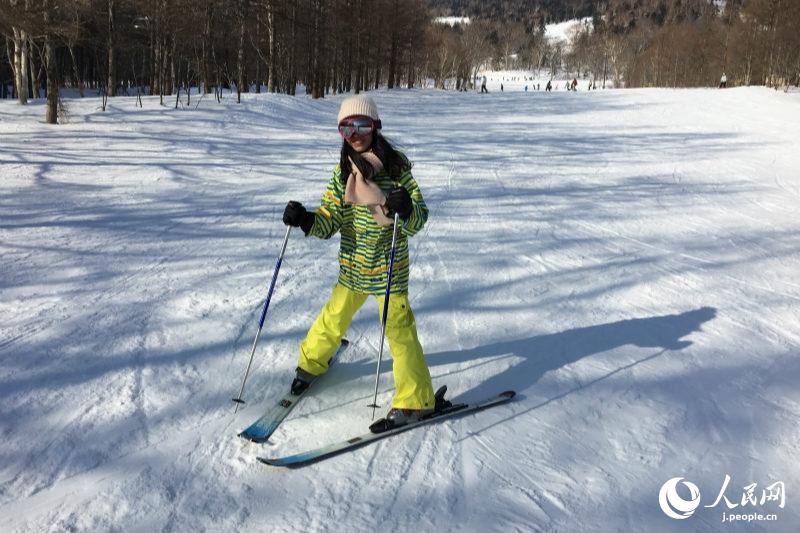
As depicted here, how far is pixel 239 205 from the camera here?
7605 millimetres

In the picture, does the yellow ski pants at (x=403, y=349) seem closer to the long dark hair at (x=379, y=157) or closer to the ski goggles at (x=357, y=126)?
the long dark hair at (x=379, y=157)

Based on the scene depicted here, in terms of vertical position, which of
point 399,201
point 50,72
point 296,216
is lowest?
point 296,216

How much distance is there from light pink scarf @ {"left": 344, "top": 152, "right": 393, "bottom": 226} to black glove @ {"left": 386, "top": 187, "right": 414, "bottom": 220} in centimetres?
14

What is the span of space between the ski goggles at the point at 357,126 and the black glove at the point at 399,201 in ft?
1.27

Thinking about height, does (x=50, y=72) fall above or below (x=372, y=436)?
above

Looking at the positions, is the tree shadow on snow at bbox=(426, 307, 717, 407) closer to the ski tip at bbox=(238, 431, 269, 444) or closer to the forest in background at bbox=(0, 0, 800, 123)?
the ski tip at bbox=(238, 431, 269, 444)

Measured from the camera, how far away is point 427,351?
3.96 m

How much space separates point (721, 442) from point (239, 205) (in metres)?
6.41

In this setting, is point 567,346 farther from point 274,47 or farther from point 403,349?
point 274,47

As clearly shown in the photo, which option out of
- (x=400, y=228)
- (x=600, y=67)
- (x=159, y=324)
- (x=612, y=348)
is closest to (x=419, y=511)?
(x=400, y=228)

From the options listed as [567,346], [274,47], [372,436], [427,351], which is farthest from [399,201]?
[274,47]

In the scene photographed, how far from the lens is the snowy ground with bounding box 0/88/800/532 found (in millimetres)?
2510

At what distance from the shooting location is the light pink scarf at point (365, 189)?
288cm

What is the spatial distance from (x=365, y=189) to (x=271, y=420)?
1.38m
